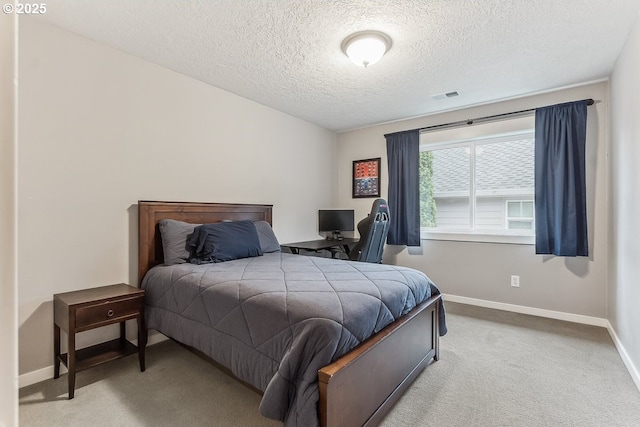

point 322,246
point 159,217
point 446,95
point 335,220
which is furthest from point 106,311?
point 446,95

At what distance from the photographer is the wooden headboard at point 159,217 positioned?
2561 millimetres

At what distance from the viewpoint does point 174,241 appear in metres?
2.57

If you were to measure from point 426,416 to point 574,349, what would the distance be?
1.71m

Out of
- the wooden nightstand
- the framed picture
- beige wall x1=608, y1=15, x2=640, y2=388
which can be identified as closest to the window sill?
beige wall x1=608, y1=15, x2=640, y2=388

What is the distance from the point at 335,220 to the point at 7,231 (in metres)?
4.25

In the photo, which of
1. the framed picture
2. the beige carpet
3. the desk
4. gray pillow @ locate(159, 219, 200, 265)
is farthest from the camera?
the framed picture

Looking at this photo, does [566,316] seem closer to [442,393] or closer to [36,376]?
[442,393]

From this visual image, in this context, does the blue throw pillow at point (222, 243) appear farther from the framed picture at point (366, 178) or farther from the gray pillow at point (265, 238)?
the framed picture at point (366, 178)

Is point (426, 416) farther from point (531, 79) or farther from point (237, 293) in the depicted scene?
point (531, 79)

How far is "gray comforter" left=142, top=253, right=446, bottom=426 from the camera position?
1341mm

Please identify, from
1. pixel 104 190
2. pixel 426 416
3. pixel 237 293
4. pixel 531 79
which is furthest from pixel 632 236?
pixel 104 190

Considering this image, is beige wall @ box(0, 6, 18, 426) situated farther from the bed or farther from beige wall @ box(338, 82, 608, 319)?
beige wall @ box(338, 82, 608, 319)

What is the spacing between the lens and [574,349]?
2543mm

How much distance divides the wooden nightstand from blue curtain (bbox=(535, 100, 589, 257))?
377 centimetres
